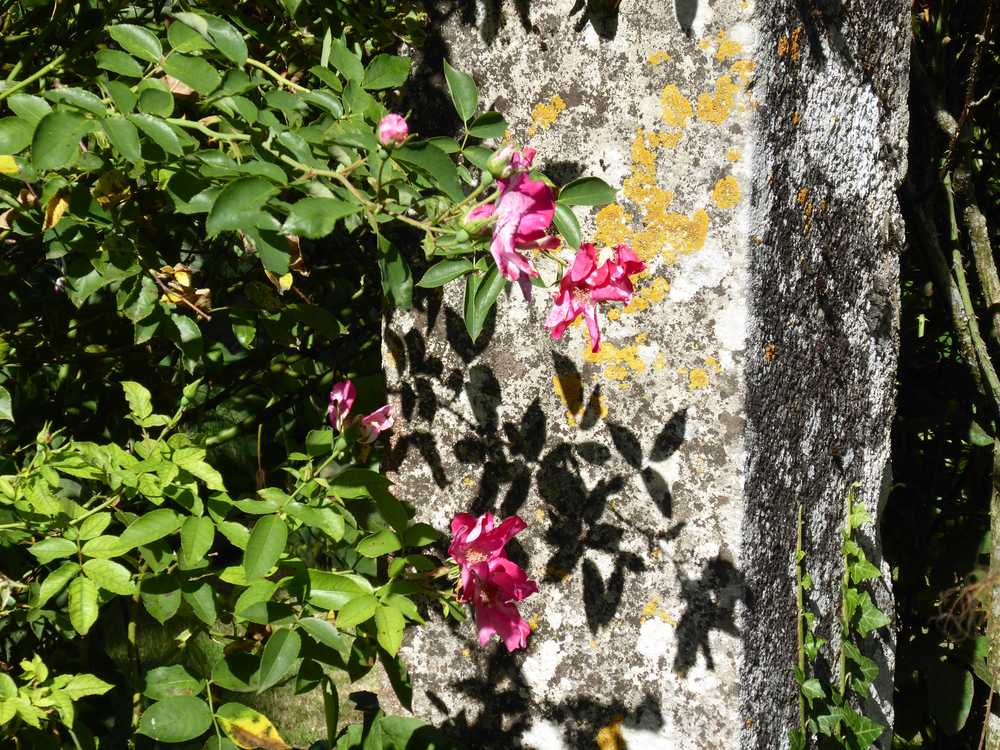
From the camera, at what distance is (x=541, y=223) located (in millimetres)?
1228

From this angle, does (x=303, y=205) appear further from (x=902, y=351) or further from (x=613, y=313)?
(x=902, y=351)

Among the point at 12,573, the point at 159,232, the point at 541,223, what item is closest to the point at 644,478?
the point at 541,223

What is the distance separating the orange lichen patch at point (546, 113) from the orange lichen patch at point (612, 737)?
958 mm

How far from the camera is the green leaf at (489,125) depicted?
144cm

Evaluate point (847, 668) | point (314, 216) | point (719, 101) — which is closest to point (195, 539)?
point (314, 216)

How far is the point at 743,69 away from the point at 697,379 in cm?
46

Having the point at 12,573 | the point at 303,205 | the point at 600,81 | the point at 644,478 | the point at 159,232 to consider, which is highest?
the point at 600,81

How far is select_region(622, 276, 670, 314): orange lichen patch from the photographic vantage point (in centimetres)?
157

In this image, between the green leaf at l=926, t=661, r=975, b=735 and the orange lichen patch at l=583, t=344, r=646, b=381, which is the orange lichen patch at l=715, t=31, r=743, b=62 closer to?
the orange lichen patch at l=583, t=344, r=646, b=381

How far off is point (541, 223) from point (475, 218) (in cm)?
8

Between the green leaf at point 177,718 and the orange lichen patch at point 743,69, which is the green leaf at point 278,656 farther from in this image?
the orange lichen patch at point 743,69

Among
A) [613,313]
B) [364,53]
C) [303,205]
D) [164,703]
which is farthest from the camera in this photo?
[364,53]

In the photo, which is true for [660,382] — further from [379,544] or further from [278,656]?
[278,656]

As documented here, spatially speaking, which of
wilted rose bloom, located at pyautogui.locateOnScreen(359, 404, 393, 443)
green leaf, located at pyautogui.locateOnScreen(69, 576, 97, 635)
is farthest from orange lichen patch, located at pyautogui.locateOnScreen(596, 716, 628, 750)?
green leaf, located at pyautogui.locateOnScreen(69, 576, 97, 635)
